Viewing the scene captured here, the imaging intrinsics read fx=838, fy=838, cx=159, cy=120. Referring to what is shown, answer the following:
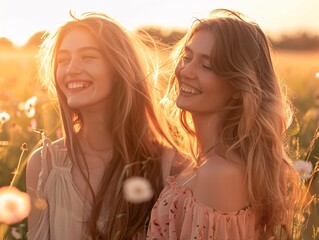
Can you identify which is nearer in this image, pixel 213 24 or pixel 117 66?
pixel 213 24

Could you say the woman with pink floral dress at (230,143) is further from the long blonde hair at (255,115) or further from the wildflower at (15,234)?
the wildflower at (15,234)

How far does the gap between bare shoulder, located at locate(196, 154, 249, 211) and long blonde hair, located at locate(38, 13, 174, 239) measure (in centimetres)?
64

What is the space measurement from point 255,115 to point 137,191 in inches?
32.4

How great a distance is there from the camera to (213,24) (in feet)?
12.0

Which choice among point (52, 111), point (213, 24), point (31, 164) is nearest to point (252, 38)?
point (213, 24)

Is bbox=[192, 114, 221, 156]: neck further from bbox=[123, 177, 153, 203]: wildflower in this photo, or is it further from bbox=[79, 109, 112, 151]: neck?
bbox=[79, 109, 112, 151]: neck

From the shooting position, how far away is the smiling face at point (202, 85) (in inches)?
139

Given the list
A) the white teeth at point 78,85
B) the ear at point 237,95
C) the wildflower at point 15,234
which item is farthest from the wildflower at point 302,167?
the wildflower at point 15,234

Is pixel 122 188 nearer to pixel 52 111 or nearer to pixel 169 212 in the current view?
pixel 169 212

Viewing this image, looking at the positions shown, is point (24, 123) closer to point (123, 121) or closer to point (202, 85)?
point (123, 121)

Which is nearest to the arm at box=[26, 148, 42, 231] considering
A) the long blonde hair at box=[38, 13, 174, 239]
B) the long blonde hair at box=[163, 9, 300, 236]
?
the long blonde hair at box=[38, 13, 174, 239]

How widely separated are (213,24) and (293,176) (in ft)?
2.51

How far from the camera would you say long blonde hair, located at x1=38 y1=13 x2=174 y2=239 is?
4.03 m

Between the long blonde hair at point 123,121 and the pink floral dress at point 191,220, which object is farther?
the long blonde hair at point 123,121
